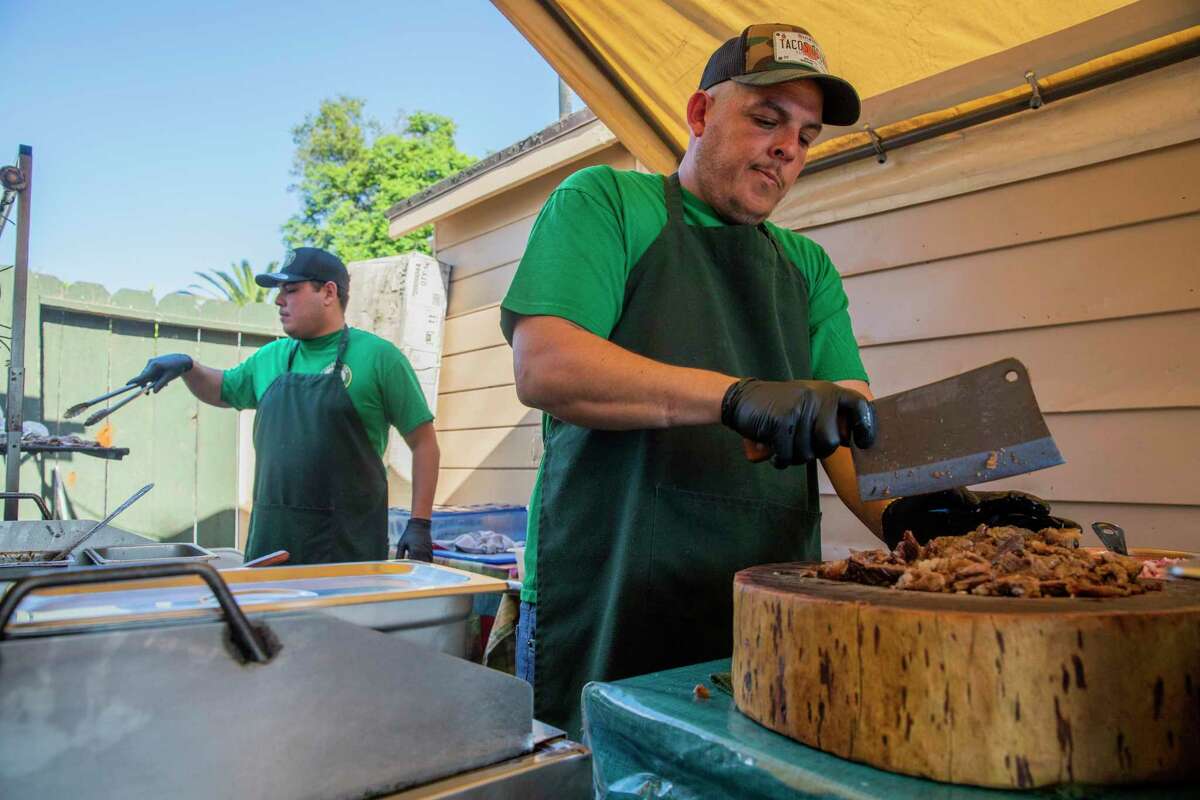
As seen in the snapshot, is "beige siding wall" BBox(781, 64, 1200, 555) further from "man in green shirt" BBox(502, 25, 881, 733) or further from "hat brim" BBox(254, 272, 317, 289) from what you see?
"hat brim" BBox(254, 272, 317, 289)

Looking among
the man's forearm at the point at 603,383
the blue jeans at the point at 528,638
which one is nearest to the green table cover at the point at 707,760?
the man's forearm at the point at 603,383

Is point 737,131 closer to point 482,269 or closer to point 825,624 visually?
point 825,624

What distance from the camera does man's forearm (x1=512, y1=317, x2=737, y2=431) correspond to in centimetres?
135

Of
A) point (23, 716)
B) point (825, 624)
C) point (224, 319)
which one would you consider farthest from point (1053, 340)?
point (224, 319)

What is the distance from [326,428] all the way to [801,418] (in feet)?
8.71

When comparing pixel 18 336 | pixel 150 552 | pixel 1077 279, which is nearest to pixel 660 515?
pixel 1077 279

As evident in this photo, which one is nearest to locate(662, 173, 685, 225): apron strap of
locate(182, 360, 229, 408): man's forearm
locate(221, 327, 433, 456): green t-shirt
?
locate(221, 327, 433, 456): green t-shirt

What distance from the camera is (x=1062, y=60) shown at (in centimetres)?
212

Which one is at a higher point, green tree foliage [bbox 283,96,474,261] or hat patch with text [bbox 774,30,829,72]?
green tree foliage [bbox 283,96,474,261]

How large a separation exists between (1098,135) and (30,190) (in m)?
4.26

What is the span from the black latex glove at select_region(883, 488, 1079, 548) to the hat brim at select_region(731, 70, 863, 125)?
0.90 m

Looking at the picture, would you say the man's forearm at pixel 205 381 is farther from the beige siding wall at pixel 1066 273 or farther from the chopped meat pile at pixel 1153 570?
the chopped meat pile at pixel 1153 570

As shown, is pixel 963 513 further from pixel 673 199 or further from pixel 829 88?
pixel 829 88

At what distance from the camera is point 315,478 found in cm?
337
